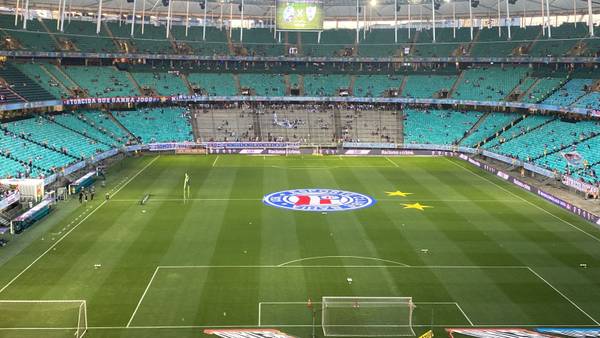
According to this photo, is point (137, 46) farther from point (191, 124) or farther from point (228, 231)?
point (228, 231)

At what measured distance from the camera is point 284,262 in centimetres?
3719

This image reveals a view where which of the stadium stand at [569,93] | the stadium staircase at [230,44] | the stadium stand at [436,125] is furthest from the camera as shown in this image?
the stadium staircase at [230,44]

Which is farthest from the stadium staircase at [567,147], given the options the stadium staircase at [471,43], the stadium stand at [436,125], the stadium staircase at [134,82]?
the stadium staircase at [134,82]

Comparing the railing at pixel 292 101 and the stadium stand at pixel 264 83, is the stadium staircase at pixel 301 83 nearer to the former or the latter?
the railing at pixel 292 101

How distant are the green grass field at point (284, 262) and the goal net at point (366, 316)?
2.98ft

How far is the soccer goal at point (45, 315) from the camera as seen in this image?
1078 inches

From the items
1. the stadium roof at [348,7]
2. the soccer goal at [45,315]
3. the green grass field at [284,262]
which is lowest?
the soccer goal at [45,315]

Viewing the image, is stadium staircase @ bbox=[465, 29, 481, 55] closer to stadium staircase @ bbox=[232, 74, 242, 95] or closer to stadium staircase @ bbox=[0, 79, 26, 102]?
stadium staircase @ bbox=[232, 74, 242, 95]

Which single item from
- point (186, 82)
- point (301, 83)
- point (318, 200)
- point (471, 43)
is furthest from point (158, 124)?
point (471, 43)

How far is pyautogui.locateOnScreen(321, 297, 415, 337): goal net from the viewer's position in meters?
27.4

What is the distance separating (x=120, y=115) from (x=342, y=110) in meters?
37.9

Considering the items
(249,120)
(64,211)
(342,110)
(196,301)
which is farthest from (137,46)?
(196,301)

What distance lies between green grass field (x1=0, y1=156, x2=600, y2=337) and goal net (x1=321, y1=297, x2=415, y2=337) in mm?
908

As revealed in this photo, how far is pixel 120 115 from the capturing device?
9338 cm
